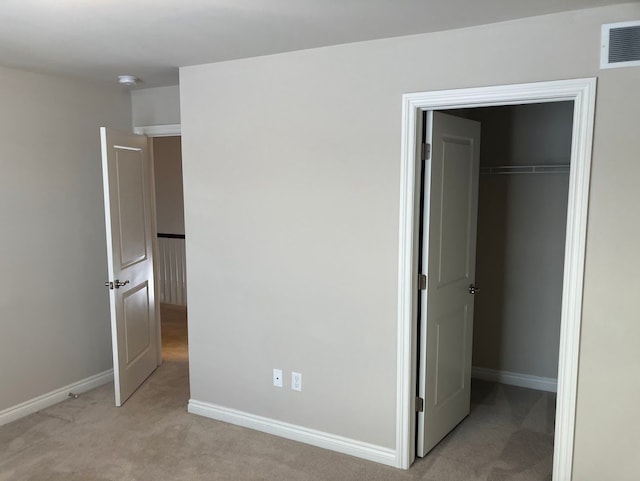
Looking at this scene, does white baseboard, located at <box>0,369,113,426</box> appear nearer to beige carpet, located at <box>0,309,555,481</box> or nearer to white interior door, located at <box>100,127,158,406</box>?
beige carpet, located at <box>0,309,555,481</box>

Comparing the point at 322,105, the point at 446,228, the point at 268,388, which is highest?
the point at 322,105

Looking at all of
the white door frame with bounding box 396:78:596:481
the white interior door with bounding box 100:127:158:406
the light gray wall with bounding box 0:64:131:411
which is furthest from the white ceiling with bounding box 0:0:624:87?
the white interior door with bounding box 100:127:158:406

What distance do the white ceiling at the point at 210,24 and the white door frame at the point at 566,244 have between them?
13.9 inches

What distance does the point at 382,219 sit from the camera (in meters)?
2.92

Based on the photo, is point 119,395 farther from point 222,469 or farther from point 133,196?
point 133,196

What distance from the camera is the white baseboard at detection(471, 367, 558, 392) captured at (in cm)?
408

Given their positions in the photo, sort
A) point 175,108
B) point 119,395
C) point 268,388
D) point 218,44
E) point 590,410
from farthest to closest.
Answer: point 175,108
point 119,395
point 268,388
point 218,44
point 590,410

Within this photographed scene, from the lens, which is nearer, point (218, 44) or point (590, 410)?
point (590, 410)

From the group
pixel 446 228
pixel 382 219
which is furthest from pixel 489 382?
pixel 382 219

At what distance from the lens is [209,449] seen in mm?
3209

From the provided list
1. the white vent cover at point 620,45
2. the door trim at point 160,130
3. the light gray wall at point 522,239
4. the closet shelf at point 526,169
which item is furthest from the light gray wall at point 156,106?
the white vent cover at point 620,45

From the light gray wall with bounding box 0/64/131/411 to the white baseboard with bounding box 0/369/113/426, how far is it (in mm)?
41

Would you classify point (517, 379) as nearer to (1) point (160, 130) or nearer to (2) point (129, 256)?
(2) point (129, 256)

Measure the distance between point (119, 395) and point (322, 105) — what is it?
2549 millimetres
